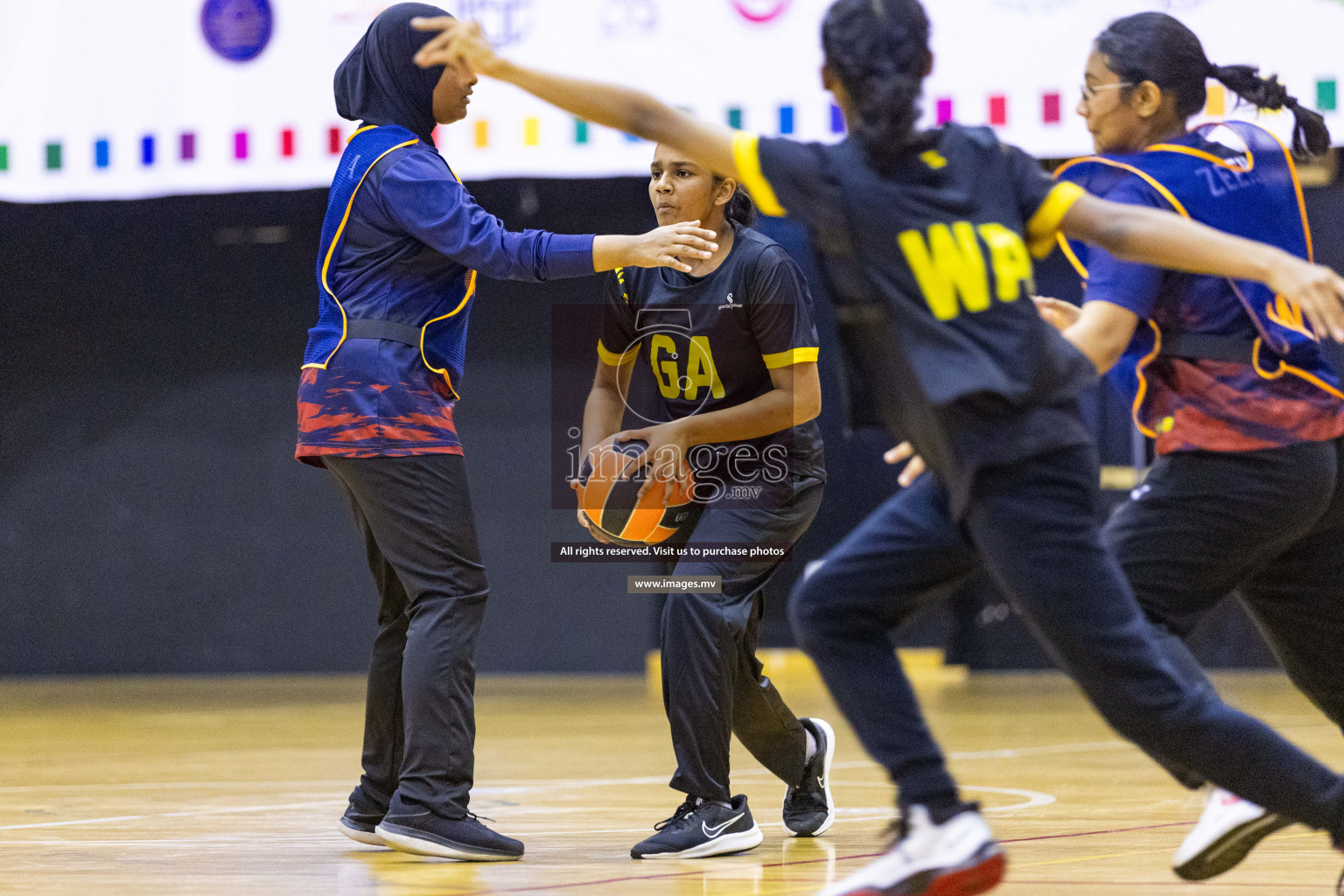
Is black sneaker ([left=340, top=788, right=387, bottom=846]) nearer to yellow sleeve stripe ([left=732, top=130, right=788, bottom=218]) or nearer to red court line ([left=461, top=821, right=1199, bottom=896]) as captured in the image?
red court line ([left=461, top=821, right=1199, bottom=896])

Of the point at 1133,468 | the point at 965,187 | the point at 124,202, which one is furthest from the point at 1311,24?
the point at 124,202

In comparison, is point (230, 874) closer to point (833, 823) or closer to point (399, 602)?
point (399, 602)

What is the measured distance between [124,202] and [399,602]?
850cm

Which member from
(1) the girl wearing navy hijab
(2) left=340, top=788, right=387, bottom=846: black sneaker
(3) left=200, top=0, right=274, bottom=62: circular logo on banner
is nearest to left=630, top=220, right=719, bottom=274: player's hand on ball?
(1) the girl wearing navy hijab

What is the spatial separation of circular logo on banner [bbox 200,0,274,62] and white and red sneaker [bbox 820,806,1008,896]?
6.28m

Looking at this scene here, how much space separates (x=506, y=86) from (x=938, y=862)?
587 centimetres

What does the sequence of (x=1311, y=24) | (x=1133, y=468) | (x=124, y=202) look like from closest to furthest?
(x=1311, y=24), (x=1133, y=468), (x=124, y=202)

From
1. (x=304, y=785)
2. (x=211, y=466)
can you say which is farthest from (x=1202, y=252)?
(x=211, y=466)

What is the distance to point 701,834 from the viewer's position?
355 cm

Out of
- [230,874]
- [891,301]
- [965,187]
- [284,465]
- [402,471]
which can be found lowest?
[284,465]

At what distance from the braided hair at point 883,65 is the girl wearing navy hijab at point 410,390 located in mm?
925

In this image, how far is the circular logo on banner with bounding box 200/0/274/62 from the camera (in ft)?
24.9

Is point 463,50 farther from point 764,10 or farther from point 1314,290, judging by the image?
point 764,10

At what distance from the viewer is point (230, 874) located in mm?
3320
